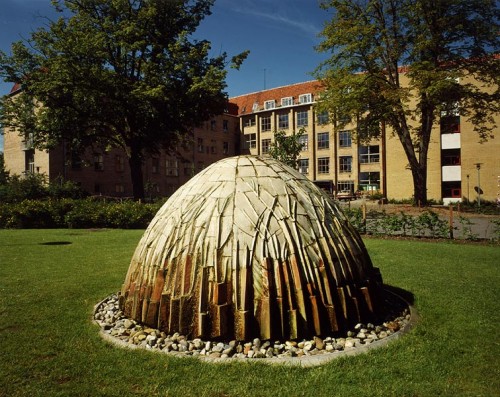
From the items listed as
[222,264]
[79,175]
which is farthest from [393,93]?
[79,175]

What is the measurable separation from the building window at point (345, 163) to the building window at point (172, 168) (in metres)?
25.7

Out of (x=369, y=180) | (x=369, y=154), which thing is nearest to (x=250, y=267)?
(x=369, y=180)

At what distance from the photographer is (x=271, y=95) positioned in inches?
2431

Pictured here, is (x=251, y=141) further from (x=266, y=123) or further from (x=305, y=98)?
(x=305, y=98)

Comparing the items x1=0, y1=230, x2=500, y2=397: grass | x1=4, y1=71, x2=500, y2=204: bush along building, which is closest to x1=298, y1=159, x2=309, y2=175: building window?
x1=4, y1=71, x2=500, y2=204: bush along building

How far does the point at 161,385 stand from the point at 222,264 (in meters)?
1.59

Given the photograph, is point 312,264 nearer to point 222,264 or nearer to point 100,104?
point 222,264

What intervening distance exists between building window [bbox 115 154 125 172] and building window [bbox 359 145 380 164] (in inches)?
1326

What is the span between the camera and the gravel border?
4180 mm

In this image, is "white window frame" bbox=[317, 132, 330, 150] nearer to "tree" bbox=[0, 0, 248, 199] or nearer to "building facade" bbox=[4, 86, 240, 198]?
"building facade" bbox=[4, 86, 240, 198]

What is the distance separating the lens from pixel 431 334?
4.97 metres

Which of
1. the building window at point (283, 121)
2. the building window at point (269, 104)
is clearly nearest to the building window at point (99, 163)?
the building window at point (283, 121)

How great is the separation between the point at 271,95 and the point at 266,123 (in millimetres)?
5560

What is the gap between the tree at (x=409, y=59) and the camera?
2411 cm
